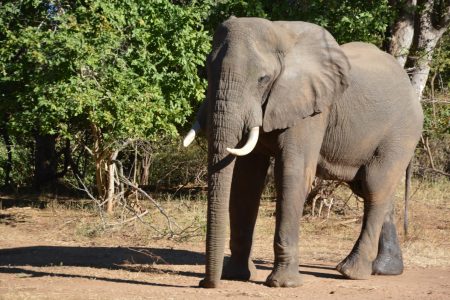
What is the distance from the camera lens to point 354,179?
32.8 feet

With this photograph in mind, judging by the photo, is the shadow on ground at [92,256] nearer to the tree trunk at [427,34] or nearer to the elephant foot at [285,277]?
the elephant foot at [285,277]

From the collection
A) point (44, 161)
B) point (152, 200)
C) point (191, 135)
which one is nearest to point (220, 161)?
point (191, 135)

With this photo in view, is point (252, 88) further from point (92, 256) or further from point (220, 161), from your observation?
point (92, 256)

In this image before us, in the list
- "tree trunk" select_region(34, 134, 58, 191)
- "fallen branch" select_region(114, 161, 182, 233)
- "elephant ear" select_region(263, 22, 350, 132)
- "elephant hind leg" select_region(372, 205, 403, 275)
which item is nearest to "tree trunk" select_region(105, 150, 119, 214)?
"fallen branch" select_region(114, 161, 182, 233)

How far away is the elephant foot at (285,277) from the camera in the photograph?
8703 mm

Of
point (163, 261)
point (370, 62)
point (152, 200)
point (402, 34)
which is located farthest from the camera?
point (402, 34)

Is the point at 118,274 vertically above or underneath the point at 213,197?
underneath

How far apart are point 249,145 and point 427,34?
8.54 metres

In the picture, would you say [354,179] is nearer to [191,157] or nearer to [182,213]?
[182,213]

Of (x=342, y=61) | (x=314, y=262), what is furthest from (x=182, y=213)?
(x=342, y=61)

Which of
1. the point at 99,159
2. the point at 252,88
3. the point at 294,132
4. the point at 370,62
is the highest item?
the point at 370,62

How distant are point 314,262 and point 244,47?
152 inches

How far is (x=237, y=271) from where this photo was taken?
A: 924 centimetres

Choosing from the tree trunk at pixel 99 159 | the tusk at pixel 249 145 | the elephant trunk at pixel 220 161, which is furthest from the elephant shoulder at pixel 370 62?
the tree trunk at pixel 99 159
